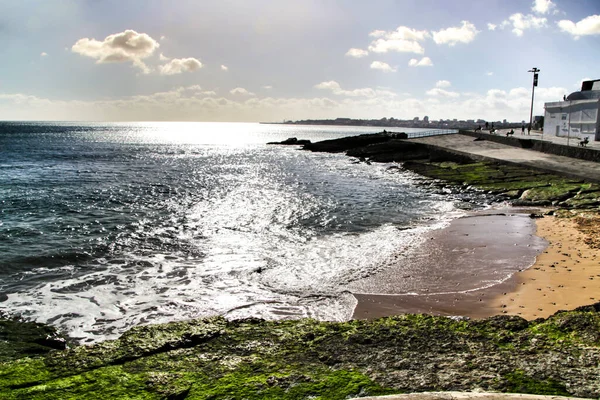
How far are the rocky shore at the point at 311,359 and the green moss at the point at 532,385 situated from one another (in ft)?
0.04

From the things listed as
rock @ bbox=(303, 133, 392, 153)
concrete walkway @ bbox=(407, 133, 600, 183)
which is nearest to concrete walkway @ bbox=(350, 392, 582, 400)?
concrete walkway @ bbox=(407, 133, 600, 183)

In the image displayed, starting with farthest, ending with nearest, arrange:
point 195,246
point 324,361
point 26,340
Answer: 1. point 195,246
2. point 26,340
3. point 324,361

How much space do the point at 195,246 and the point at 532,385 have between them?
528 inches

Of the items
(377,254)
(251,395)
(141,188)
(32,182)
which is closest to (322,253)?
(377,254)

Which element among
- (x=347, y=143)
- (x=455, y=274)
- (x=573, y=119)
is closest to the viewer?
(x=455, y=274)

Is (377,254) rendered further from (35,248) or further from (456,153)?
(456,153)

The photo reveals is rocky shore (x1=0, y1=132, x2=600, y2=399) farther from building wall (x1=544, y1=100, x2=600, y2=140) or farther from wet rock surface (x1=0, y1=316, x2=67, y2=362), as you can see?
building wall (x1=544, y1=100, x2=600, y2=140)

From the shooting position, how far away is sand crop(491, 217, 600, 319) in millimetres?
9828

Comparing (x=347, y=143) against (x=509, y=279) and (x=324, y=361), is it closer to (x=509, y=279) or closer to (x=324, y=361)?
(x=509, y=279)

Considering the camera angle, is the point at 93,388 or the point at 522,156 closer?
the point at 93,388

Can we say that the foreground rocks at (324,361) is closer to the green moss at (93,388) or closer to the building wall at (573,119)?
the green moss at (93,388)

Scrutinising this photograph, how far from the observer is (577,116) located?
4862 cm

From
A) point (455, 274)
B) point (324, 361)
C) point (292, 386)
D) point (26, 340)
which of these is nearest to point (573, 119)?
point (455, 274)

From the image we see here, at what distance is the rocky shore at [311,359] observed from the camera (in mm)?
5312
